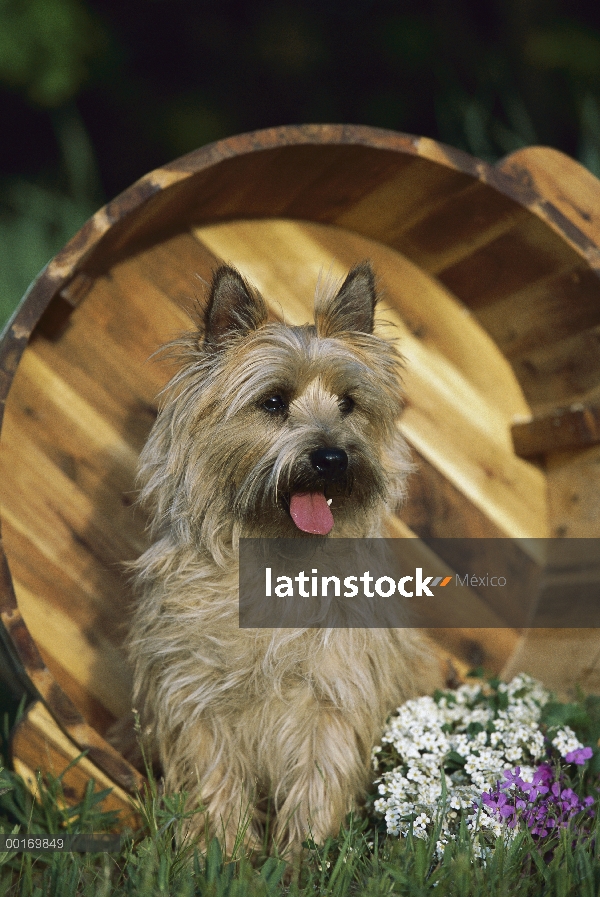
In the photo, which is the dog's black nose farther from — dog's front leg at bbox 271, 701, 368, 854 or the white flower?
the white flower

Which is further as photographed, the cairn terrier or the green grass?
the cairn terrier

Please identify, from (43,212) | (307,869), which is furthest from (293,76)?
(307,869)

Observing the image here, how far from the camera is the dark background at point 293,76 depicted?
409 centimetres

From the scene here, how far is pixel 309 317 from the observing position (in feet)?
9.11

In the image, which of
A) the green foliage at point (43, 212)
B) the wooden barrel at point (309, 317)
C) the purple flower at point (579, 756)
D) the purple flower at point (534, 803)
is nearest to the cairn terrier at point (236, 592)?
the wooden barrel at point (309, 317)

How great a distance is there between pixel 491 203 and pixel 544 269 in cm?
26

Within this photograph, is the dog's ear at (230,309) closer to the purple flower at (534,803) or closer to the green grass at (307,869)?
the green grass at (307,869)

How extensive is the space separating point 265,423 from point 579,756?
1.07 metres

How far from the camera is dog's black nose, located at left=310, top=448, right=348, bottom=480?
1866mm

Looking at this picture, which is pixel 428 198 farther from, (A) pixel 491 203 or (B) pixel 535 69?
(B) pixel 535 69

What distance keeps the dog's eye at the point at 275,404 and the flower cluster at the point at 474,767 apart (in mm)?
835

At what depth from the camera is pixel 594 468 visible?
269 centimetres

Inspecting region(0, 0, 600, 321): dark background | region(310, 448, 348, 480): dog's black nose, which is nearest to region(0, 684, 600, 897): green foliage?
region(310, 448, 348, 480): dog's black nose

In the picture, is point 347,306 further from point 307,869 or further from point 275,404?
point 307,869
